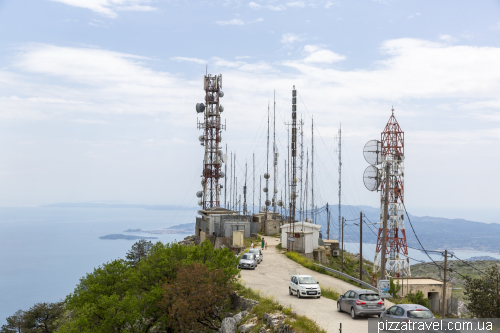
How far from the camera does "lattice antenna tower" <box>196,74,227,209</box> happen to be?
3123 inches

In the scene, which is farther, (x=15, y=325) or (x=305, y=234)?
(x=15, y=325)

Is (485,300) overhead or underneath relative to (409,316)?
underneath

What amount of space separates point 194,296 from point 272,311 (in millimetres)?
5492

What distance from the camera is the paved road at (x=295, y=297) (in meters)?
21.9

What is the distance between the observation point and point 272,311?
24969 millimetres

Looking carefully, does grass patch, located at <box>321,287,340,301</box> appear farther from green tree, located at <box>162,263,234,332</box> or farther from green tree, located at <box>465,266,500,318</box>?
green tree, located at <box>465,266,500,318</box>

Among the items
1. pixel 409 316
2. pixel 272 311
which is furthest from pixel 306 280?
pixel 409 316

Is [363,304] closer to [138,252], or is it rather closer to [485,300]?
[485,300]

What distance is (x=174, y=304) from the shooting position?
27.8 metres

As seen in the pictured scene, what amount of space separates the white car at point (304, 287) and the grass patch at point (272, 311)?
2339mm

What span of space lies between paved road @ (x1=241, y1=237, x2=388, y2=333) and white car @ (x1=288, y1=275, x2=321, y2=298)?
1.16ft

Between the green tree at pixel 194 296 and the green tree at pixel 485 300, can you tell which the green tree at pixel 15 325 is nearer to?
the green tree at pixel 194 296

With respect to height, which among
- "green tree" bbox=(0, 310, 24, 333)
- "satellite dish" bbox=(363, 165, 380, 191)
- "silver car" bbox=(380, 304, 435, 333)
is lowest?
"green tree" bbox=(0, 310, 24, 333)

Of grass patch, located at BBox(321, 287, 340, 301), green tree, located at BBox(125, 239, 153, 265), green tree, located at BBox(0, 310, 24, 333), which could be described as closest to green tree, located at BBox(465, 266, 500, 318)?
grass patch, located at BBox(321, 287, 340, 301)
